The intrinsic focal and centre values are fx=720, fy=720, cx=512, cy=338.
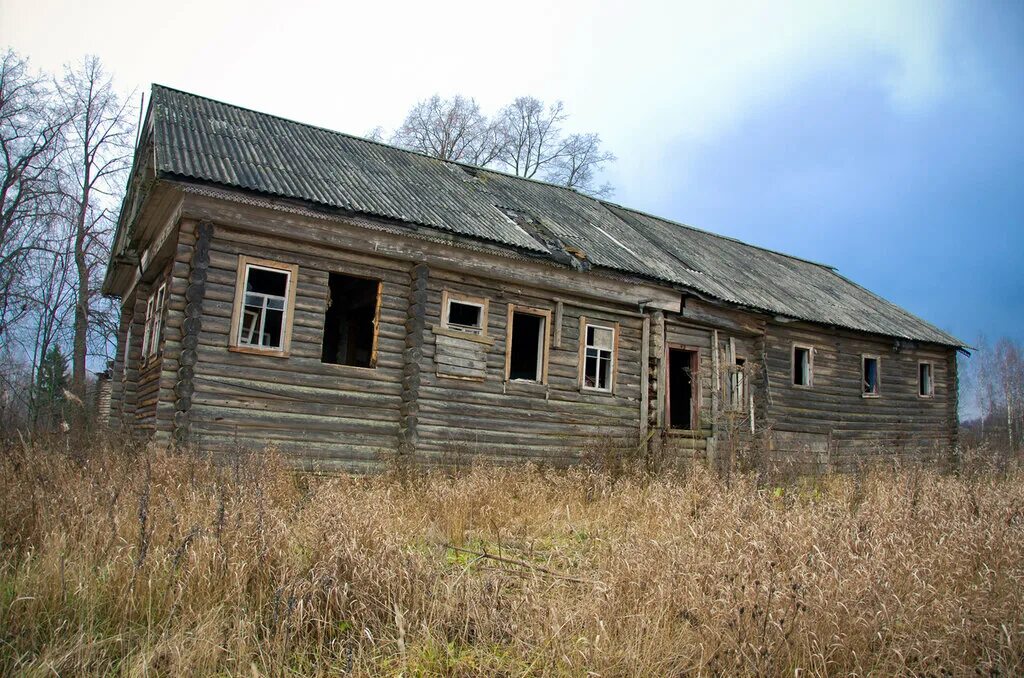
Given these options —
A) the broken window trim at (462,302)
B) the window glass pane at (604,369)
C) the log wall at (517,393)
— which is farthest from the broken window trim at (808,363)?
the broken window trim at (462,302)

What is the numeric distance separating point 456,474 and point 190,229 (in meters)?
5.31

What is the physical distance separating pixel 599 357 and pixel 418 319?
13.2 ft

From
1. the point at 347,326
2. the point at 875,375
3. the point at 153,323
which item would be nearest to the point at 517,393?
the point at 347,326

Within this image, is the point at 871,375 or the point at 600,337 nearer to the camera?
the point at 600,337

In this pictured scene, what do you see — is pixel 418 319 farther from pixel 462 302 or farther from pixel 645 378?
pixel 645 378

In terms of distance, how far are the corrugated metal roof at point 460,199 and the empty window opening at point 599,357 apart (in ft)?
4.34

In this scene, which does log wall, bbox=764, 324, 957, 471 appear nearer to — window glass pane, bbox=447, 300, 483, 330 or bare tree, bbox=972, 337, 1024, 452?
window glass pane, bbox=447, 300, 483, 330

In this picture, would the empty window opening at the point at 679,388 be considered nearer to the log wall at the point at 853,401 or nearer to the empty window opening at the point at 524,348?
the log wall at the point at 853,401

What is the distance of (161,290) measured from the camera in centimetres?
1253

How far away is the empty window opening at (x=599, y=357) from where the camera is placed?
550 inches

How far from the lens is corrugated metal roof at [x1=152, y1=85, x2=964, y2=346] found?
11.2 metres

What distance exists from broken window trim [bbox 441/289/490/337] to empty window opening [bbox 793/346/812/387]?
9.33m

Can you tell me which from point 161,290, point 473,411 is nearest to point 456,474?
point 473,411

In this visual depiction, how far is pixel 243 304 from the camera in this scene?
10.6m
